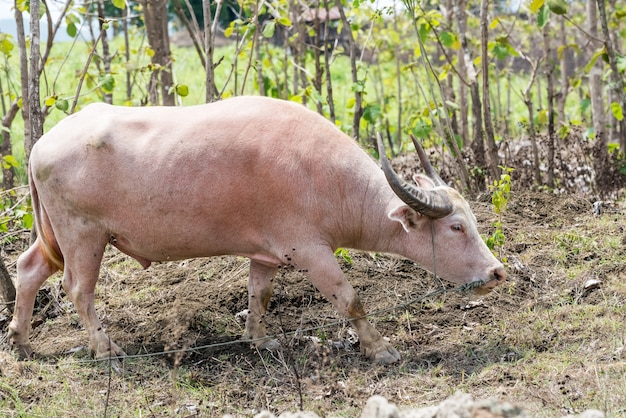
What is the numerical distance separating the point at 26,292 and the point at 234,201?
167 centimetres

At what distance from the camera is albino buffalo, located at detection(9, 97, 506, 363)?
5.60 m

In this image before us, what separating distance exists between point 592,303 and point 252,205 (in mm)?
2578

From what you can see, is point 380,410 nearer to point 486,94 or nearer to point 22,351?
point 22,351

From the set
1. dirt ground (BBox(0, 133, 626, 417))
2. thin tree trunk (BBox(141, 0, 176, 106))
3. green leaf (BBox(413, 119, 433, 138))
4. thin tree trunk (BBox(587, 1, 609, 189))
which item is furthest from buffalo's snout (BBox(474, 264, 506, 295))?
thin tree trunk (BBox(141, 0, 176, 106))

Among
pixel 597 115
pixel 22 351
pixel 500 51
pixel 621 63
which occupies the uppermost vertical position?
pixel 500 51

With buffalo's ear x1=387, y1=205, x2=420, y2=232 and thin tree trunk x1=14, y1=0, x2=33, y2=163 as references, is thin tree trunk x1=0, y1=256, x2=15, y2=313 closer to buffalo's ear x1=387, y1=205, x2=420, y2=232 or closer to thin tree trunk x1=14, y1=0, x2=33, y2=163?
thin tree trunk x1=14, y1=0, x2=33, y2=163

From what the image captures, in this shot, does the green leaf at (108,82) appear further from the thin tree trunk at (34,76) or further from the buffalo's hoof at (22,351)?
the buffalo's hoof at (22,351)

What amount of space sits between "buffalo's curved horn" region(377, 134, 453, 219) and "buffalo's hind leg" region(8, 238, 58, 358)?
8.40 ft

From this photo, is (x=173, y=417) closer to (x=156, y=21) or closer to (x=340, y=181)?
(x=340, y=181)

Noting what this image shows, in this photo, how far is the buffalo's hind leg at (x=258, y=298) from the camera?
240 inches

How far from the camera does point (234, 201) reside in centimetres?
559

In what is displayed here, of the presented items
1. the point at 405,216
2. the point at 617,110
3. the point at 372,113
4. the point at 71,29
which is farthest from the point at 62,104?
the point at 617,110

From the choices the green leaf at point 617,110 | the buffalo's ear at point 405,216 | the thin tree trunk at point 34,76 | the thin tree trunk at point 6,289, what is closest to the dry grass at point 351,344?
the thin tree trunk at point 6,289

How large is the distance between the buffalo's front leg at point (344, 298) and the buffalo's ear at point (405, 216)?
0.50 metres
